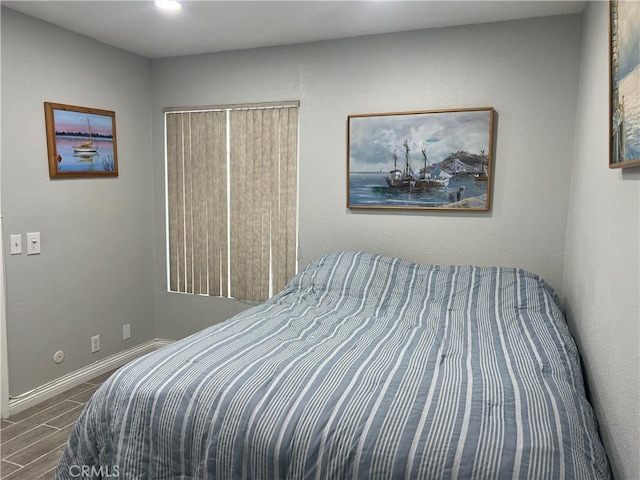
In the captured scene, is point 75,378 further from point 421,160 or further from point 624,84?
point 624,84

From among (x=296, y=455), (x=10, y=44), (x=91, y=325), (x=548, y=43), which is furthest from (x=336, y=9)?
(x=91, y=325)

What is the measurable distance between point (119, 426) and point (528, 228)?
2472 millimetres

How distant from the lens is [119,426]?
1610 millimetres

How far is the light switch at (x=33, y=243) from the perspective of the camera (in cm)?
286

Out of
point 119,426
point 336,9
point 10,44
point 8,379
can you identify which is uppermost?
point 336,9

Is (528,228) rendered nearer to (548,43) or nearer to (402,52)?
(548,43)

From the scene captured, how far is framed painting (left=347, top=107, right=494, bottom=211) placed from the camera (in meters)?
2.93

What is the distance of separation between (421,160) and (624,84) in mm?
1598

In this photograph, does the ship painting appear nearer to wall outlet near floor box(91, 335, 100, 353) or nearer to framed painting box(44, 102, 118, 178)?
framed painting box(44, 102, 118, 178)

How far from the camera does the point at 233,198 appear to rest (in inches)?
141

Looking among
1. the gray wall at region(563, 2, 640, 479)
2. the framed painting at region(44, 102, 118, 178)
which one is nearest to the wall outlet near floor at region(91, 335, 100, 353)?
the framed painting at region(44, 102, 118, 178)

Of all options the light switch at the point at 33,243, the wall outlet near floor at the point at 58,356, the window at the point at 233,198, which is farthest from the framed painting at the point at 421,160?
the wall outlet near floor at the point at 58,356

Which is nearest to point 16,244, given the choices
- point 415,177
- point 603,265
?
point 415,177

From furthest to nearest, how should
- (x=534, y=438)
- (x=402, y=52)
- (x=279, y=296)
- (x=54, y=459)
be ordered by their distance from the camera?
(x=402, y=52), (x=279, y=296), (x=54, y=459), (x=534, y=438)
